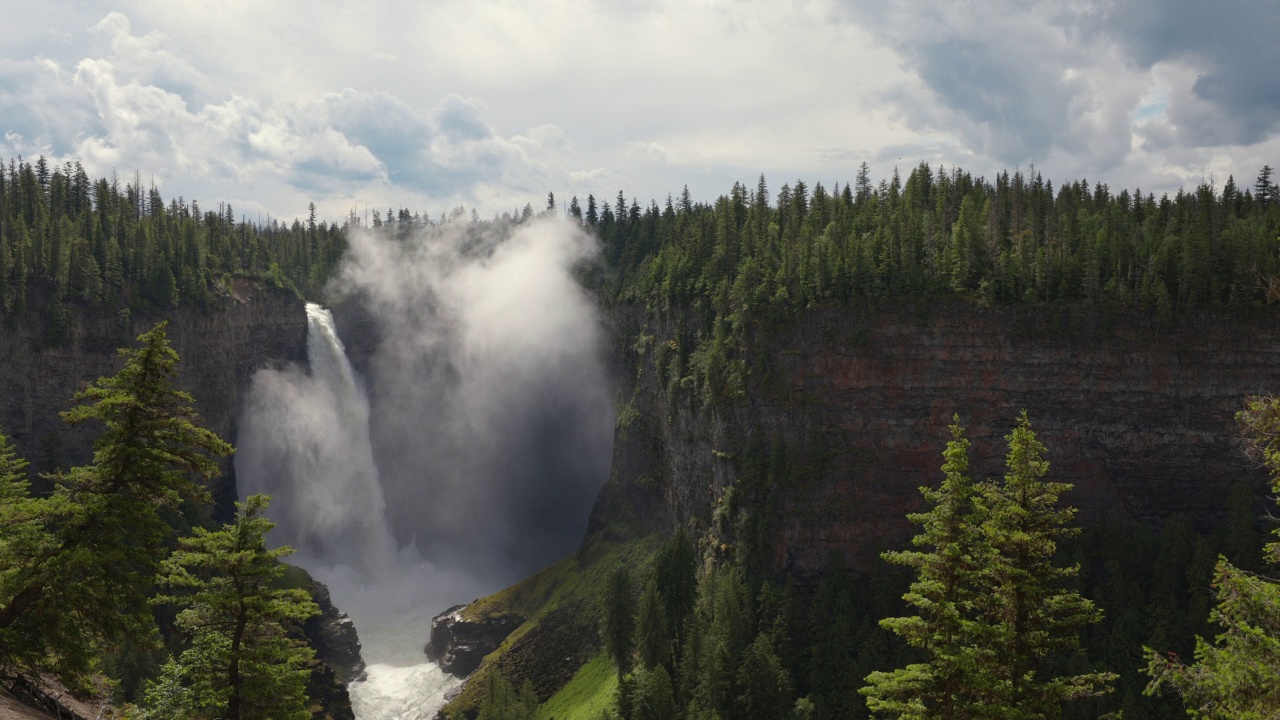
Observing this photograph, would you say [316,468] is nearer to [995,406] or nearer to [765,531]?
[765,531]

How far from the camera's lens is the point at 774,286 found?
294ft

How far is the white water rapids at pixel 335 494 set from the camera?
383 ft

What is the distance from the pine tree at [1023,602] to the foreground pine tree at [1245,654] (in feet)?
14.7

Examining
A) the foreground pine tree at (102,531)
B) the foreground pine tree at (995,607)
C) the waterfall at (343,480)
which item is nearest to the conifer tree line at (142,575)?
the foreground pine tree at (102,531)

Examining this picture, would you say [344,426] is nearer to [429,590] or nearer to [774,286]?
[429,590]

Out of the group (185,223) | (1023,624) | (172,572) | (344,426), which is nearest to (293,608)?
(172,572)

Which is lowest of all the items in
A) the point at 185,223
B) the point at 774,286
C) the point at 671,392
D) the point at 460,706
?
the point at 460,706

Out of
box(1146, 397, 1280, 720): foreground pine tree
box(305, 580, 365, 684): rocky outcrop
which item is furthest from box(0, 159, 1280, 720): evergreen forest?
box(305, 580, 365, 684): rocky outcrop

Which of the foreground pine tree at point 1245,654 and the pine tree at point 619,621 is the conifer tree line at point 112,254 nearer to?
the pine tree at point 619,621

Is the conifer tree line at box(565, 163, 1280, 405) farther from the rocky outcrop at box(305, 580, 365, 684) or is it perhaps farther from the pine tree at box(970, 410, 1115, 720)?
the pine tree at box(970, 410, 1115, 720)

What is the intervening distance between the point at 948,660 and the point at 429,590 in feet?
348

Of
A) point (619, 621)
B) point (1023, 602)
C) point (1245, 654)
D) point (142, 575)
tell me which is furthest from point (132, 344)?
point (1245, 654)

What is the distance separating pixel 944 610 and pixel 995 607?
170 cm

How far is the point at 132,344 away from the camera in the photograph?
107938 millimetres
